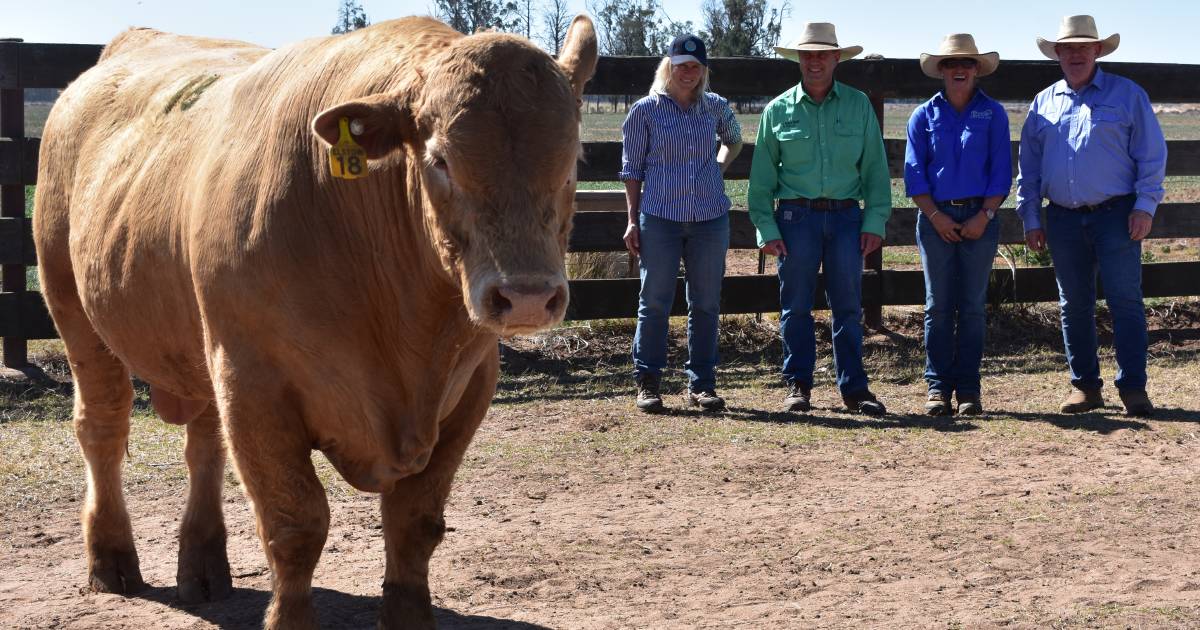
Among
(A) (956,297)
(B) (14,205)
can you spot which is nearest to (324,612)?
(A) (956,297)

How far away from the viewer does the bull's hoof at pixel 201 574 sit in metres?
4.69

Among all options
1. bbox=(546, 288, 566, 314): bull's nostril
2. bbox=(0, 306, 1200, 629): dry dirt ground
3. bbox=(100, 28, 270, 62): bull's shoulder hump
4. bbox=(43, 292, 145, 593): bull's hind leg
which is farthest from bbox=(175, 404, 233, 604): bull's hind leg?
bbox=(546, 288, 566, 314): bull's nostril

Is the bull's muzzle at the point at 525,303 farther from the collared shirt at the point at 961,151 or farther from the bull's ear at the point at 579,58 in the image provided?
the collared shirt at the point at 961,151

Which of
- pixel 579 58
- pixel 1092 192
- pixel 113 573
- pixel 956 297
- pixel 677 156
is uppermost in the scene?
pixel 579 58

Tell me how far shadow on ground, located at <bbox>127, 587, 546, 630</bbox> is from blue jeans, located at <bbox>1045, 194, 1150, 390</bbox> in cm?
476

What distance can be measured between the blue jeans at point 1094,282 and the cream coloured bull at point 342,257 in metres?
4.59

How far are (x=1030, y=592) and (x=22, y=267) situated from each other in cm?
696

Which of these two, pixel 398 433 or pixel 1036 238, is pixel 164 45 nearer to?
pixel 398 433

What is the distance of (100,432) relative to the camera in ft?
16.5

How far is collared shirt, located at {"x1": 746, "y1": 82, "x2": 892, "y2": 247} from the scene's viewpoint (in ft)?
25.2

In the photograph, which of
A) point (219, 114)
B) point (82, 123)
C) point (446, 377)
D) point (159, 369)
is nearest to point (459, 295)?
point (446, 377)

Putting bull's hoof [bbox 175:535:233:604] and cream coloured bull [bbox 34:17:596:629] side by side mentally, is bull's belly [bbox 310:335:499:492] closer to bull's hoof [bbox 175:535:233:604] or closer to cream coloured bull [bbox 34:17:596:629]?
cream coloured bull [bbox 34:17:596:629]

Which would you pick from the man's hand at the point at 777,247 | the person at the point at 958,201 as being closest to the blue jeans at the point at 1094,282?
the person at the point at 958,201

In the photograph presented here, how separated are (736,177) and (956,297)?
99.7 inches
